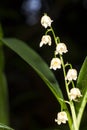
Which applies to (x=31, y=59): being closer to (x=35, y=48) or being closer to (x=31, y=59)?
(x=31, y=59)

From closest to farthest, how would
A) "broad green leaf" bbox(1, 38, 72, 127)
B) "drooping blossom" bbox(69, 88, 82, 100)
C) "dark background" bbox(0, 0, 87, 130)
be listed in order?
1. "drooping blossom" bbox(69, 88, 82, 100)
2. "broad green leaf" bbox(1, 38, 72, 127)
3. "dark background" bbox(0, 0, 87, 130)

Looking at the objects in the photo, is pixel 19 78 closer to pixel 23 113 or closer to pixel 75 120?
pixel 23 113

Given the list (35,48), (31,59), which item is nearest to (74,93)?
(31,59)

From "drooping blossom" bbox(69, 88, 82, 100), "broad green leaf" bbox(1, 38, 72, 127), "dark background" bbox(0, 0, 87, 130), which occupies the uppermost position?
"dark background" bbox(0, 0, 87, 130)

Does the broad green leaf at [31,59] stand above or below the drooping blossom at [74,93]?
above

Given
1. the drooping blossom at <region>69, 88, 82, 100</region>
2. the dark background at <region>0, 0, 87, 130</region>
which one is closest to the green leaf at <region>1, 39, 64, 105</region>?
the drooping blossom at <region>69, 88, 82, 100</region>

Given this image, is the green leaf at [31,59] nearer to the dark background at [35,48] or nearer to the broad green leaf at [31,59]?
the broad green leaf at [31,59]

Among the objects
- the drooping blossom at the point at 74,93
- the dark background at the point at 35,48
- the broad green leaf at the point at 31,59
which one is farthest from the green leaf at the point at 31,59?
the dark background at the point at 35,48

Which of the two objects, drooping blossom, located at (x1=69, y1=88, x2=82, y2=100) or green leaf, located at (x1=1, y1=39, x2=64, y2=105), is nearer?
drooping blossom, located at (x1=69, y1=88, x2=82, y2=100)

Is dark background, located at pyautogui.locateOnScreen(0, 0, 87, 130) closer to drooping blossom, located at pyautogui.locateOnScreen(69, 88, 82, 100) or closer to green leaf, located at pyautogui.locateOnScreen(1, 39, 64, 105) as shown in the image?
green leaf, located at pyautogui.locateOnScreen(1, 39, 64, 105)
